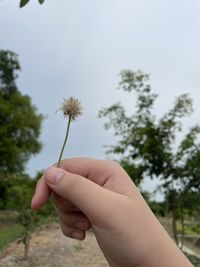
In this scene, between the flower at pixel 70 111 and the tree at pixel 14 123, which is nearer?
the flower at pixel 70 111

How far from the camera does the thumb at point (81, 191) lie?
3.26 feet

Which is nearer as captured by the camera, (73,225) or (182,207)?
(73,225)

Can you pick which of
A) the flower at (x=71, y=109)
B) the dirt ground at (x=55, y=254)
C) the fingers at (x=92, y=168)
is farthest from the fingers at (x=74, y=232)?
the dirt ground at (x=55, y=254)

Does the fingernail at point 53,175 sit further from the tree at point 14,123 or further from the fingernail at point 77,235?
the tree at point 14,123

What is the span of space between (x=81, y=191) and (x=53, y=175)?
0.06m

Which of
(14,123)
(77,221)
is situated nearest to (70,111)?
(77,221)

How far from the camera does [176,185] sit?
9227mm

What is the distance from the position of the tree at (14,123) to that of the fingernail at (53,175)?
23796mm

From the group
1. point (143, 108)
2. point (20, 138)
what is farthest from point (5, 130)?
point (143, 108)

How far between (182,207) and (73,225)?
8.25 metres

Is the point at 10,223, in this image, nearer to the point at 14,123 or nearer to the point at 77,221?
the point at 14,123

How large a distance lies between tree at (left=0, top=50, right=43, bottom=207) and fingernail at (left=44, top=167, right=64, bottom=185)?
23796 millimetres

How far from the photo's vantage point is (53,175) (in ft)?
3.34

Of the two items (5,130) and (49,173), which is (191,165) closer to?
(49,173)
